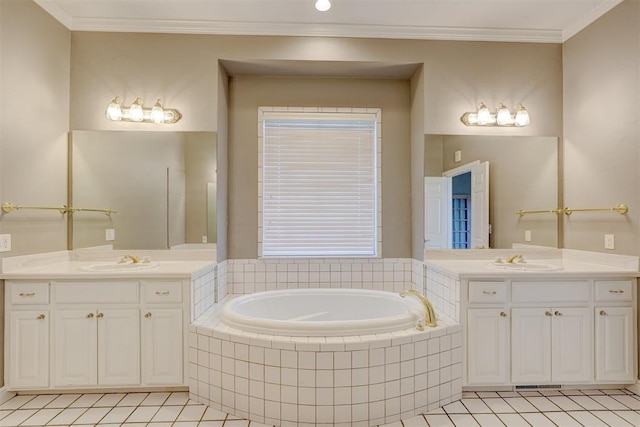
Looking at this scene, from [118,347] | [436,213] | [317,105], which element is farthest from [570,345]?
[118,347]

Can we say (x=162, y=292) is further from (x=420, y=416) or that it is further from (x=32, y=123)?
(x=420, y=416)

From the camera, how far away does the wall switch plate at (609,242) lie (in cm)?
240

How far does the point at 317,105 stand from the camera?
3.04m

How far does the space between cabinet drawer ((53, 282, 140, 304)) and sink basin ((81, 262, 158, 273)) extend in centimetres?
16

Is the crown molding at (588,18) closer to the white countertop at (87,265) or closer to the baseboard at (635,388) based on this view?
the baseboard at (635,388)

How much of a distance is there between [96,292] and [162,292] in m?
0.41

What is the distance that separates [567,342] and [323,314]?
1675mm

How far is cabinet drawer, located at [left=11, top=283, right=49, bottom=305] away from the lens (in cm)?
217

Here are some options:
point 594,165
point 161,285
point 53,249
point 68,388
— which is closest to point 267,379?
point 161,285

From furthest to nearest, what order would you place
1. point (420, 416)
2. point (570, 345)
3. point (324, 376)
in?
point (570, 345), point (420, 416), point (324, 376)

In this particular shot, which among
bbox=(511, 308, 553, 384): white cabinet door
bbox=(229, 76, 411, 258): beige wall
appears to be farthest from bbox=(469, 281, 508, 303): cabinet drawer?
bbox=(229, 76, 411, 258): beige wall

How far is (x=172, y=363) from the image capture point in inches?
87.7

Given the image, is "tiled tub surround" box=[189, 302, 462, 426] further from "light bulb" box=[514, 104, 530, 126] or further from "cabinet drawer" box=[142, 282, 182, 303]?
"light bulb" box=[514, 104, 530, 126]

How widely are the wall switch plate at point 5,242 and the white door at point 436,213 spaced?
2.89 m
